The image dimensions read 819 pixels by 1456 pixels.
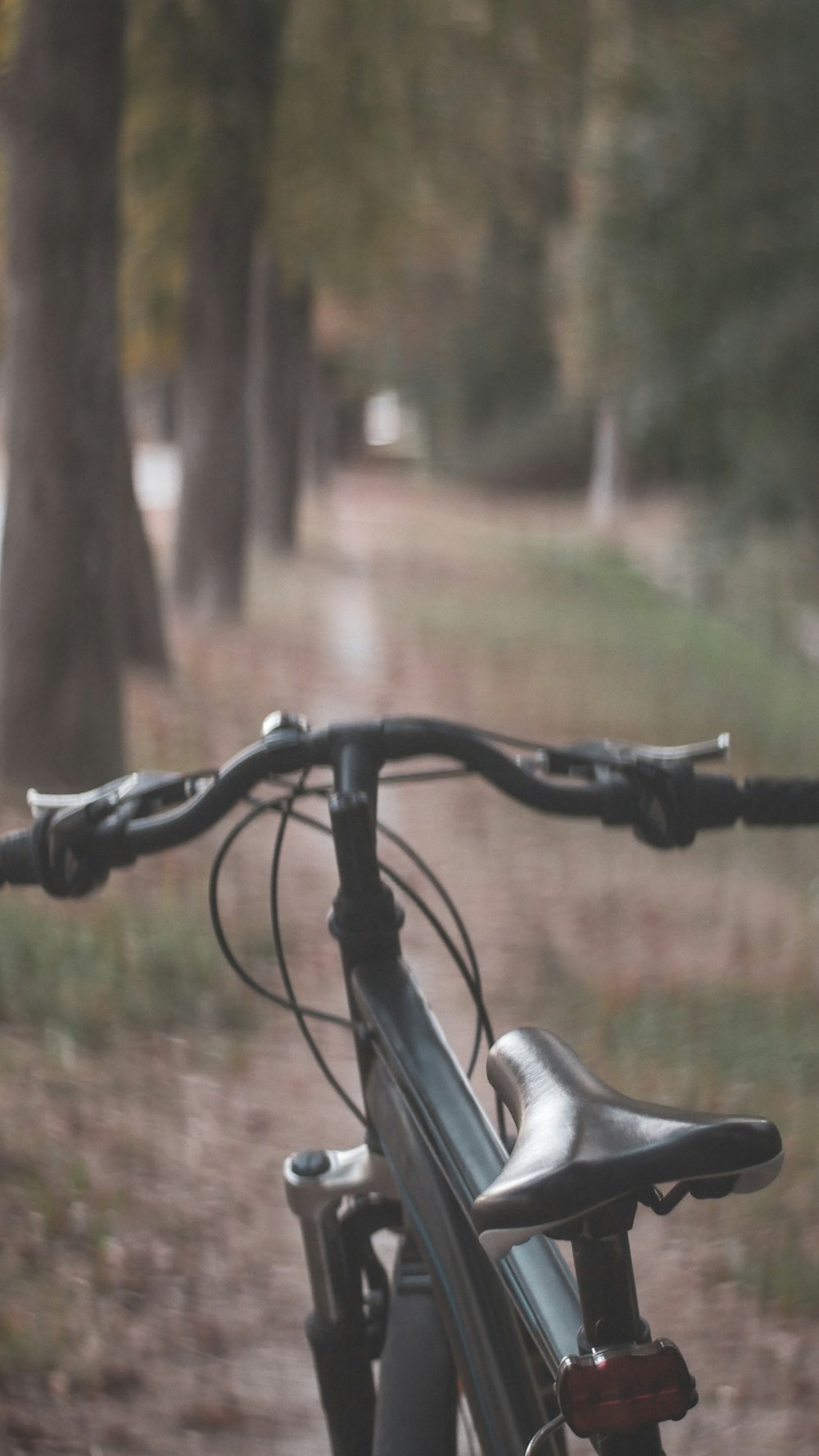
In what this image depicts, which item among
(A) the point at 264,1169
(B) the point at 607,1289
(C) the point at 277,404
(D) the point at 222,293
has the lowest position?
(A) the point at 264,1169

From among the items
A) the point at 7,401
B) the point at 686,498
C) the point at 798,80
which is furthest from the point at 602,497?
the point at 7,401

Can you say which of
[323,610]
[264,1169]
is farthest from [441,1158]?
[323,610]

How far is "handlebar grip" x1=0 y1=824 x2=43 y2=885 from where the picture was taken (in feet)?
7.02

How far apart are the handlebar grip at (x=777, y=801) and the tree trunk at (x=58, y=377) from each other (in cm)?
552

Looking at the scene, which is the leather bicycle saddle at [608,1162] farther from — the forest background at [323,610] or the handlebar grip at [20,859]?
the forest background at [323,610]

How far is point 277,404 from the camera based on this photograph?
20766 millimetres

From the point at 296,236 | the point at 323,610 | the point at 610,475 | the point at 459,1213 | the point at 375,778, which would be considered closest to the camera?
the point at 459,1213

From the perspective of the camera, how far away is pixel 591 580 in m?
24.1

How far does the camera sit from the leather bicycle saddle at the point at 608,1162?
1304 mm

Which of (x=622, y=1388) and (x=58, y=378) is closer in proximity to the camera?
(x=622, y=1388)

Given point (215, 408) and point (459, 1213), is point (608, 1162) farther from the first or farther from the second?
point (215, 408)

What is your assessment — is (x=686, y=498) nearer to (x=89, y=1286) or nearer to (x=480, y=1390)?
(x=89, y=1286)

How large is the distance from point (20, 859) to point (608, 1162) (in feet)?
3.62

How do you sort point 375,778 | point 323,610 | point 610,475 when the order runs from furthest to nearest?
point 610,475
point 323,610
point 375,778
